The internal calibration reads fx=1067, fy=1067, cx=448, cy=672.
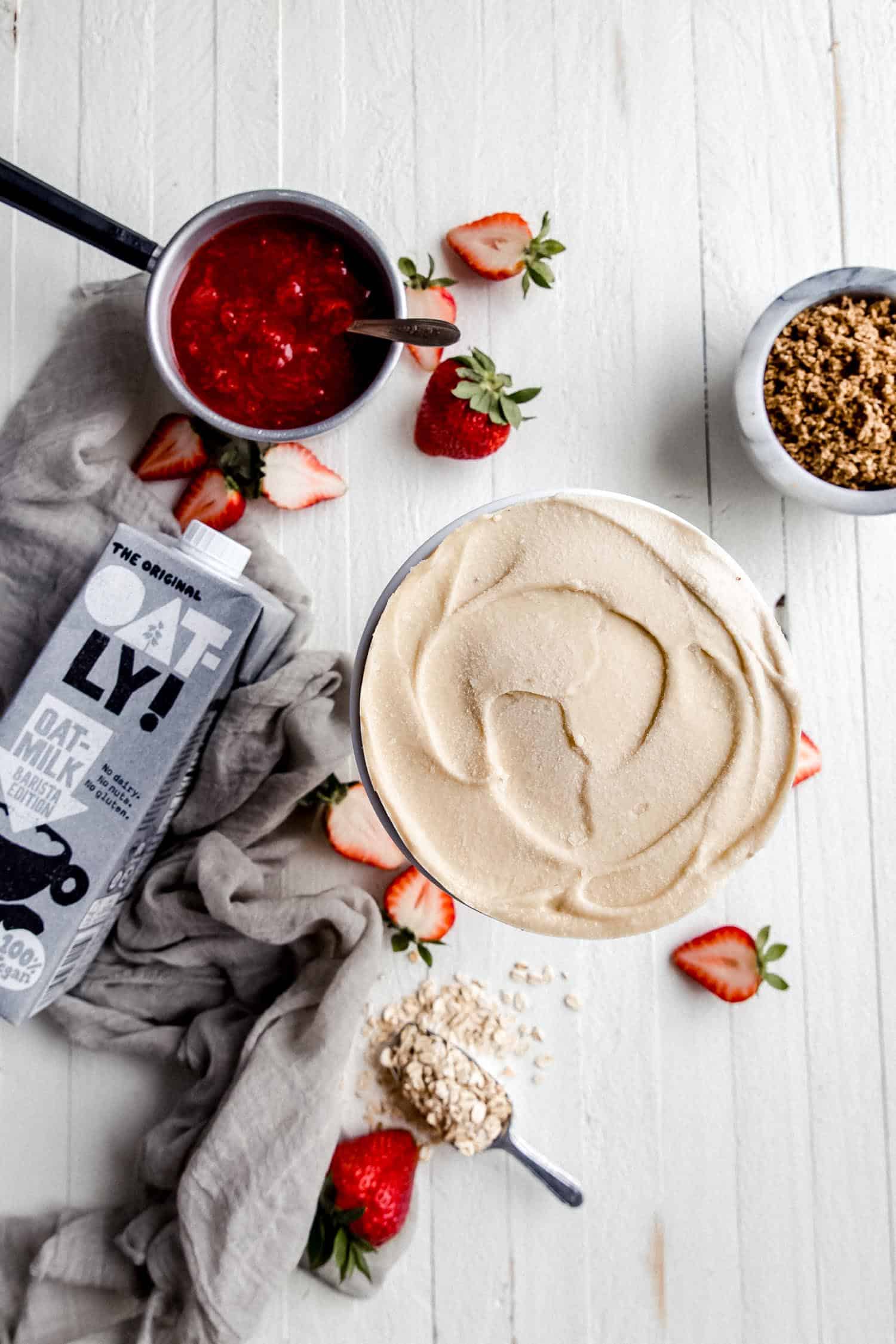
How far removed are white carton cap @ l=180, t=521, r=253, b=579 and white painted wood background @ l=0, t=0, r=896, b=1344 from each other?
0.18 metres

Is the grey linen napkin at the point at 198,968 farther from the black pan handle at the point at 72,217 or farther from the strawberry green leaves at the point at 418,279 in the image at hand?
the strawberry green leaves at the point at 418,279

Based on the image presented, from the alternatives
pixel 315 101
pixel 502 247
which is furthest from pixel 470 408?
pixel 315 101

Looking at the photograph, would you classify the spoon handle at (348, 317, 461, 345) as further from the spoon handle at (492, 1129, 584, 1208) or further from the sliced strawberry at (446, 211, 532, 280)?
the spoon handle at (492, 1129, 584, 1208)

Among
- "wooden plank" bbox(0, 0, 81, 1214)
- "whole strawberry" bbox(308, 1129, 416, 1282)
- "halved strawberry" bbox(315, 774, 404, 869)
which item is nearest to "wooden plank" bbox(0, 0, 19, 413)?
"wooden plank" bbox(0, 0, 81, 1214)

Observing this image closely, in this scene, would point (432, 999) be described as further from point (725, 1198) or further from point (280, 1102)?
point (725, 1198)

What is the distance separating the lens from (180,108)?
1424 millimetres

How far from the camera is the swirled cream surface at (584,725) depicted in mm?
1007

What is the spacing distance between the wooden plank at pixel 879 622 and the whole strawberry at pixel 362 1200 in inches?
25.4

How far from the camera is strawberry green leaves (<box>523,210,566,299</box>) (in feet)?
4.50

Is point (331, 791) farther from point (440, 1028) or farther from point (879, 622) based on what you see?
point (879, 622)

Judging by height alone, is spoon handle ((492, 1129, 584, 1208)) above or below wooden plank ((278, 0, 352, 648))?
below

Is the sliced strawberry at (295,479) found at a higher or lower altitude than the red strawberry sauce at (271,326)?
lower

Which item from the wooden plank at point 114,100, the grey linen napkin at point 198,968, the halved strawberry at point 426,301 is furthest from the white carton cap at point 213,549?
the wooden plank at point 114,100

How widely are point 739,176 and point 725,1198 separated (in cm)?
136
